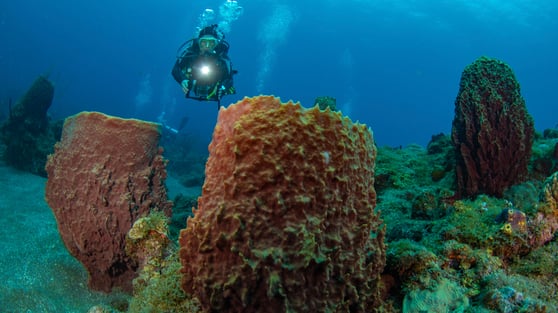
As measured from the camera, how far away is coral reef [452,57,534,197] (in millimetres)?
4668

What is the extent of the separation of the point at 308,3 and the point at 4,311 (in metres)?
64.0

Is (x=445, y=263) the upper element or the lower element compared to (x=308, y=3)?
lower

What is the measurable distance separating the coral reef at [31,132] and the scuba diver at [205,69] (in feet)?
22.0

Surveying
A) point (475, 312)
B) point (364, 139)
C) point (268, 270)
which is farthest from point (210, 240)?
point (475, 312)

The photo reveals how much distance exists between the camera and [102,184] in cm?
374

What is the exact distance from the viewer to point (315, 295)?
6.26 feet

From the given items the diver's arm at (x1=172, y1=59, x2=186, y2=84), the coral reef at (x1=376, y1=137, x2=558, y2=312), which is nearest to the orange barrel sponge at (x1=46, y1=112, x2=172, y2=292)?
the coral reef at (x1=376, y1=137, x2=558, y2=312)

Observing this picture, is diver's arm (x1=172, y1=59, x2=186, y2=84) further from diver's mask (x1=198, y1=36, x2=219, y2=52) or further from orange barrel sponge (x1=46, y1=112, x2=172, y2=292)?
orange barrel sponge (x1=46, y1=112, x2=172, y2=292)

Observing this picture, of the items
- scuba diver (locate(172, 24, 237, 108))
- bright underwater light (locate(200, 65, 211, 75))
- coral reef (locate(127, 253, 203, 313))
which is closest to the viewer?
coral reef (locate(127, 253, 203, 313))

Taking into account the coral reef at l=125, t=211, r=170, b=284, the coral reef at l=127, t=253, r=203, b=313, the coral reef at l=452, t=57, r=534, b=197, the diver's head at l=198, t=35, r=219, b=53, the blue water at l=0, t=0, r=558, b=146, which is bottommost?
the coral reef at l=127, t=253, r=203, b=313

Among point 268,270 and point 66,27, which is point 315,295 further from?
point 66,27

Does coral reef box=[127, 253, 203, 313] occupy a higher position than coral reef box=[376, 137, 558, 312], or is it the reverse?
coral reef box=[376, 137, 558, 312]

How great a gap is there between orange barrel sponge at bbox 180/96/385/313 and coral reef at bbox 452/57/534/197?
3566 millimetres

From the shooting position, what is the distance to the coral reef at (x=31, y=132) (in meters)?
10.3
